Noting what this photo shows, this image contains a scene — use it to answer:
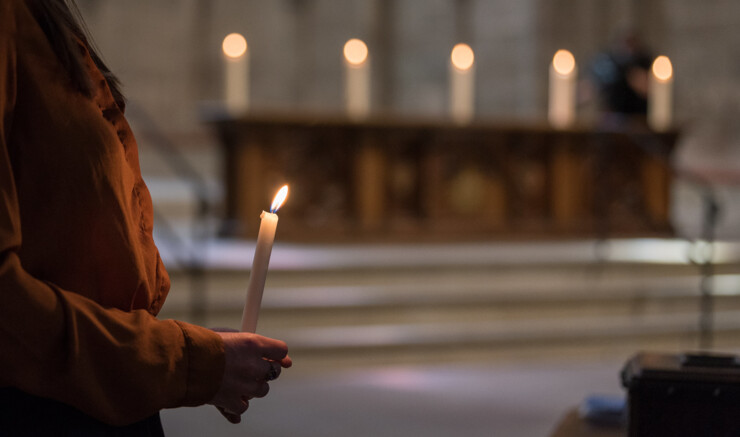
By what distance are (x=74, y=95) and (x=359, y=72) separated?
5.84 m

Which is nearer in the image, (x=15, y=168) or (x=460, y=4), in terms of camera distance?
(x=15, y=168)

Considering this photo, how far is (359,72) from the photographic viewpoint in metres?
6.78

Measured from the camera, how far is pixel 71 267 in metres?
1.00

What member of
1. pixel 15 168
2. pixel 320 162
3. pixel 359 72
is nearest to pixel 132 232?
pixel 15 168

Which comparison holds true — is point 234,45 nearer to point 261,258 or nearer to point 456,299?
point 456,299

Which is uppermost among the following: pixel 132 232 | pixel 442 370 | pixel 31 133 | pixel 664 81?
pixel 664 81

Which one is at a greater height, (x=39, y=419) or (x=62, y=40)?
(x=62, y=40)

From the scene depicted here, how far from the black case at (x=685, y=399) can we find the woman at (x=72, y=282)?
31.0 inches

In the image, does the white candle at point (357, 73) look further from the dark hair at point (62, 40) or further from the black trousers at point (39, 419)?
the black trousers at point (39, 419)

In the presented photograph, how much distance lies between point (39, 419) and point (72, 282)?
161 mm

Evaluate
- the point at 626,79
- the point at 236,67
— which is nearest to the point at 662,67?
the point at 626,79

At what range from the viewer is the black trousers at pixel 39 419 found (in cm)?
100

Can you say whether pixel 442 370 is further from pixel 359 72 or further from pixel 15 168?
pixel 15 168

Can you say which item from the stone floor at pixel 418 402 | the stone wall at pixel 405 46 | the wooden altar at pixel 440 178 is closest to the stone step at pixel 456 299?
the stone floor at pixel 418 402
